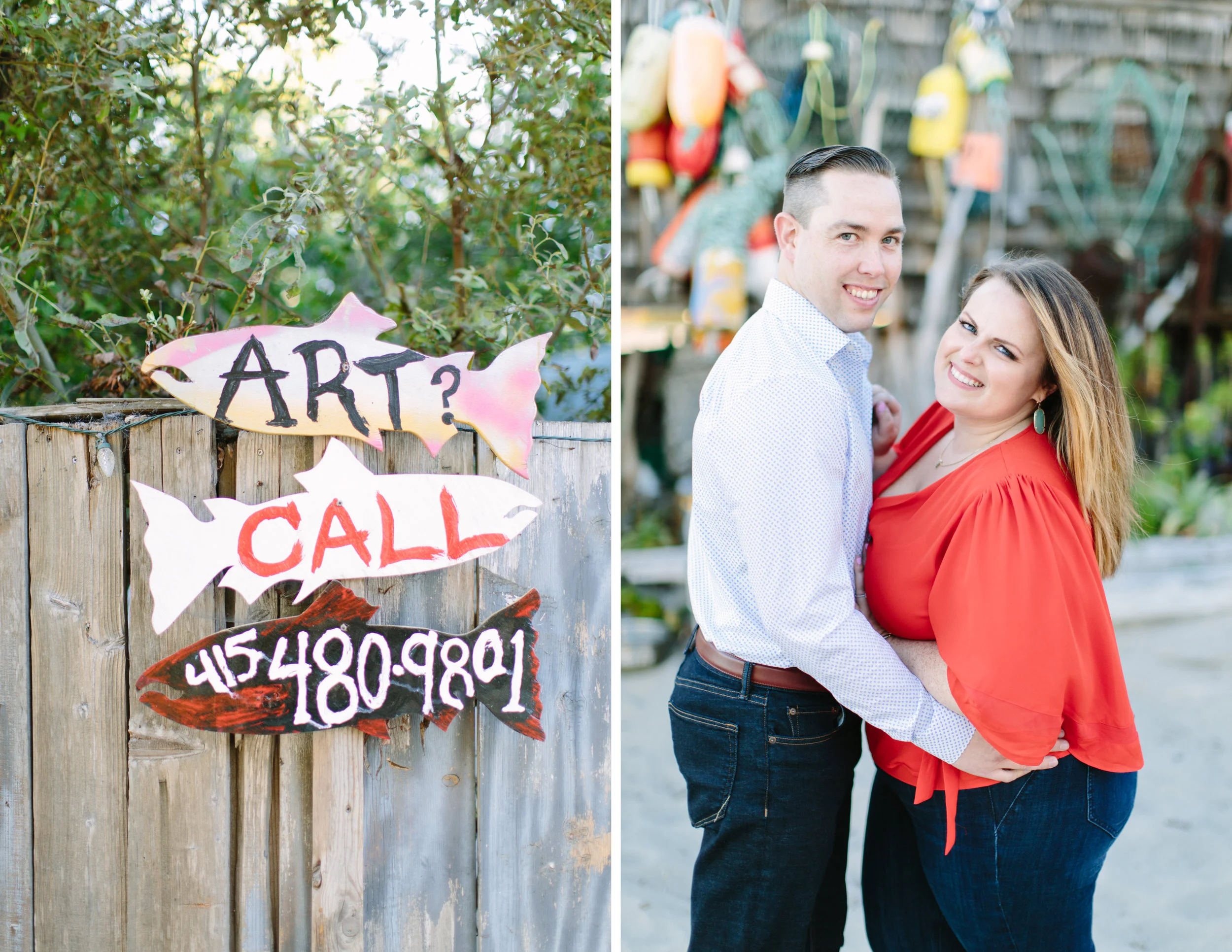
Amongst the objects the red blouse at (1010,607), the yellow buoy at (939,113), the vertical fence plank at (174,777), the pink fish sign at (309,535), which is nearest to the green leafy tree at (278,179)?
the vertical fence plank at (174,777)

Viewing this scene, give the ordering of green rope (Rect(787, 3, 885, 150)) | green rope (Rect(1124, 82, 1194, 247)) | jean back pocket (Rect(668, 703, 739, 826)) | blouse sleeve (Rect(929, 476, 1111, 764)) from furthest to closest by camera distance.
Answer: green rope (Rect(1124, 82, 1194, 247)) → green rope (Rect(787, 3, 885, 150)) → jean back pocket (Rect(668, 703, 739, 826)) → blouse sleeve (Rect(929, 476, 1111, 764))

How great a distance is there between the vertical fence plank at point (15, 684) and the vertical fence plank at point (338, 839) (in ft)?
1.89

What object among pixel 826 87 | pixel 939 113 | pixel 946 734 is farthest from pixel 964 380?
pixel 939 113

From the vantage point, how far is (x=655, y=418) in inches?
186

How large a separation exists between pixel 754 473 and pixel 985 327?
1.73 feet

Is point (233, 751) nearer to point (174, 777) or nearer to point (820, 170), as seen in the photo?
point (174, 777)

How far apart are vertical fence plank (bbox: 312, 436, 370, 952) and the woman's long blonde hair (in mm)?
1467

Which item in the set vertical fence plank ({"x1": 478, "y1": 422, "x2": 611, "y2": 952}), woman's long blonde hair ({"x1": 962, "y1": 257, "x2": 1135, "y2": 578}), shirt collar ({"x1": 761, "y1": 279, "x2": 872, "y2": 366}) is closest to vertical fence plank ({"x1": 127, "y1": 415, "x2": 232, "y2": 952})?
vertical fence plank ({"x1": 478, "y1": 422, "x2": 611, "y2": 952})

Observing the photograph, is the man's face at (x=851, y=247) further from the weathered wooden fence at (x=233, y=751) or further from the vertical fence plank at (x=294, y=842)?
the vertical fence plank at (x=294, y=842)

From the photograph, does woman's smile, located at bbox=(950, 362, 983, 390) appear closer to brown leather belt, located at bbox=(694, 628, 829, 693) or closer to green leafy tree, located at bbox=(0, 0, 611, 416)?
brown leather belt, located at bbox=(694, 628, 829, 693)

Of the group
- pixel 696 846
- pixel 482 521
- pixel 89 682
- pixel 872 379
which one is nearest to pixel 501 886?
pixel 482 521

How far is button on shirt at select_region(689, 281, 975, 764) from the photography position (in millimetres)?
1512

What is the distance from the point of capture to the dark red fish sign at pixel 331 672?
1722 mm

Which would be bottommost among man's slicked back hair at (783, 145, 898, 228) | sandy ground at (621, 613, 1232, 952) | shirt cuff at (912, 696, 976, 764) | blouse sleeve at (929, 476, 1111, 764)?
sandy ground at (621, 613, 1232, 952)
